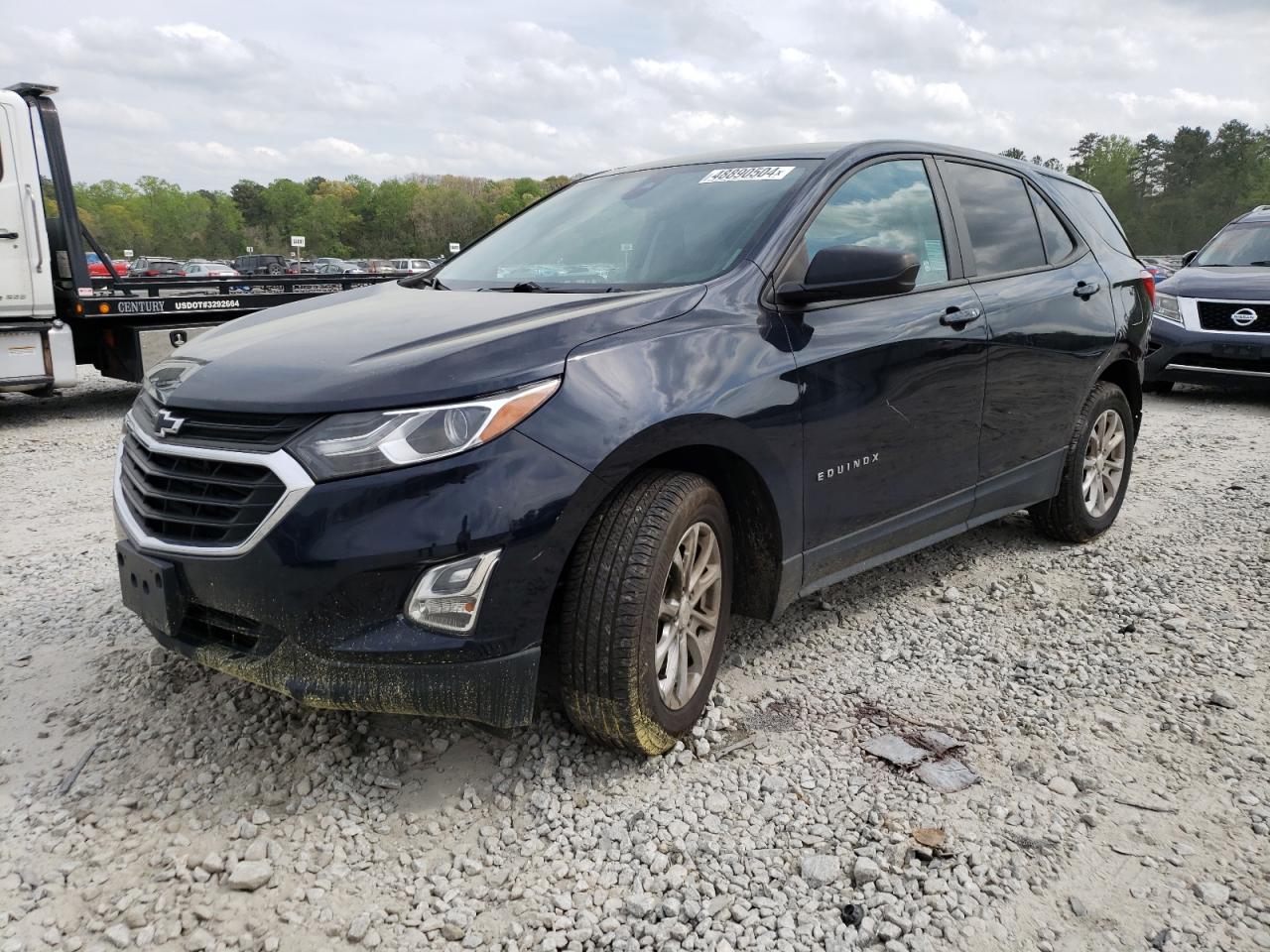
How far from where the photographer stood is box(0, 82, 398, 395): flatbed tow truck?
8258mm

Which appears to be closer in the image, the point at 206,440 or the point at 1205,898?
the point at 1205,898

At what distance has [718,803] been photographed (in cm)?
262

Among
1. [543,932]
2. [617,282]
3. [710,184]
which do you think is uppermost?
[710,184]

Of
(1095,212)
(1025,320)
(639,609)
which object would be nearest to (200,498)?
(639,609)

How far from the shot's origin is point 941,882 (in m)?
2.29

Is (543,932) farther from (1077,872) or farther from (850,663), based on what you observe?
(850,663)

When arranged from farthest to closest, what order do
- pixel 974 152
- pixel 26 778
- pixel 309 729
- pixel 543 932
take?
pixel 974 152 < pixel 309 729 < pixel 26 778 < pixel 543 932

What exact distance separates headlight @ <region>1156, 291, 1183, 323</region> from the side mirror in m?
7.73

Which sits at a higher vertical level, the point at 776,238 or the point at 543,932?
the point at 776,238

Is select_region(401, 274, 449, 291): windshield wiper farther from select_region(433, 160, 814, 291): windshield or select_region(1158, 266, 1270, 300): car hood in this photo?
select_region(1158, 266, 1270, 300): car hood

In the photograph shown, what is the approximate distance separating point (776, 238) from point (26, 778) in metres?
2.66

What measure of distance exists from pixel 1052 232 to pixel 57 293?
8.25 metres

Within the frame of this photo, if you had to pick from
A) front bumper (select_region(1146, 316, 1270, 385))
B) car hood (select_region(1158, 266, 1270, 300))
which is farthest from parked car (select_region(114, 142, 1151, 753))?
car hood (select_region(1158, 266, 1270, 300))

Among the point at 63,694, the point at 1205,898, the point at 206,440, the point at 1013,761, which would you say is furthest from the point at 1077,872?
the point at 63,694
